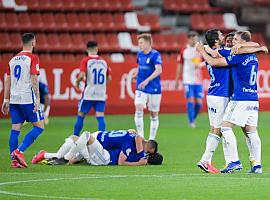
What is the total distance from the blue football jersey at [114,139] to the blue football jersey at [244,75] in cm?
218

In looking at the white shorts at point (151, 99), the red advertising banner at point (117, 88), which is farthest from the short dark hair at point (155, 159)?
the red advertising banner at point (117, 88)

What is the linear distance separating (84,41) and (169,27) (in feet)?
11.7

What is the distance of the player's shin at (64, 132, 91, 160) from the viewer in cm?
1501

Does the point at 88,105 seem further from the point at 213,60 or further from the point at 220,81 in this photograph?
the point at 213,60

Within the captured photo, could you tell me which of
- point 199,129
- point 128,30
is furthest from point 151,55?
point 128,30

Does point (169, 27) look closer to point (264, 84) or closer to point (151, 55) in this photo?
point (264, 84)

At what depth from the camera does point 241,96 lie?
13867 mm

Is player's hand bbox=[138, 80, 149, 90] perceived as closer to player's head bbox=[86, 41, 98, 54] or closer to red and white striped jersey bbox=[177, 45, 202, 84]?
player's head bbox=[86, 41, 98, 54]

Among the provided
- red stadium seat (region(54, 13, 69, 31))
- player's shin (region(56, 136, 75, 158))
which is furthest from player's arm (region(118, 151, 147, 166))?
red stadium seat (region(54, 13, 69, 31))

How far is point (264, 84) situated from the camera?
30.6m

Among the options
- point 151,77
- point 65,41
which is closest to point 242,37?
point 151,77

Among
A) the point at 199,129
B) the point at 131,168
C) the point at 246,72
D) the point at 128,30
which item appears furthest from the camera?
the point at 128,30

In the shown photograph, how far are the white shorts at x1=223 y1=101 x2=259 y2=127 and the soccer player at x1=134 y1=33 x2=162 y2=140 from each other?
6300 mm

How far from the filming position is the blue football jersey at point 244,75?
13.8 meters
